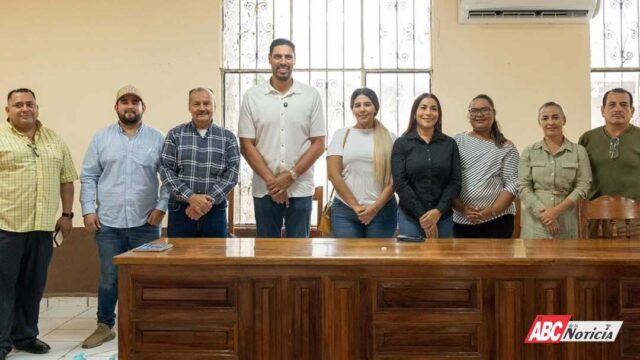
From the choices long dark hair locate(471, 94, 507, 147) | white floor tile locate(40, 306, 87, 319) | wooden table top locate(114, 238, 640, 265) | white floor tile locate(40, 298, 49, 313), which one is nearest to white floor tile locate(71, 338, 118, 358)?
white floor tile locate(40, 306, 87, 319)

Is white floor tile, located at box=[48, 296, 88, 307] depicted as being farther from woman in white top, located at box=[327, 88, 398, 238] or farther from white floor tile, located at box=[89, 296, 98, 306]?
woman in white top, located at box=[327, 88, 398, 238]

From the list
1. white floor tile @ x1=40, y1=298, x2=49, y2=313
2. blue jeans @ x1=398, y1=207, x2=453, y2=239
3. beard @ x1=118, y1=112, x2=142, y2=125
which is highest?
beard @ x1=118, y1=112, x2=142, y2=125

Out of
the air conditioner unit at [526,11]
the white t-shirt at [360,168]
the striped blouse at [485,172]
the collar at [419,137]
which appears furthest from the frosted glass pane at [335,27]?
the striped blouse at [485,172]

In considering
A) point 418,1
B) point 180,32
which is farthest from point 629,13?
point 180,32

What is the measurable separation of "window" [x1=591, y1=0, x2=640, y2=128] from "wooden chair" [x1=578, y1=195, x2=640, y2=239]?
184 centimetres

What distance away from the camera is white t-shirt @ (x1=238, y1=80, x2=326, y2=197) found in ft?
10.3

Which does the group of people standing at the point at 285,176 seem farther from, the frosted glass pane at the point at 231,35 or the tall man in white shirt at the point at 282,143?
the frosted glass pane at the point at 231,35

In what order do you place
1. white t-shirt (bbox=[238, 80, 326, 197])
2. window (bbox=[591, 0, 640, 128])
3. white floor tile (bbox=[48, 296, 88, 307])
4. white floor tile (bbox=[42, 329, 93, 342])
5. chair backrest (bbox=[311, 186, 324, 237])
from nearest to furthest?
white t-shirt (bbox=[238, 80, 326, 197]) < white floor tile (bbox=[42, 329, 93, 342]) < chair backrest (bbox=[311, 186, 324, 237]) < white floor tile (bbox=[48, 296, 88, 307]) < window (bbox=[591, 0, 640, 128])

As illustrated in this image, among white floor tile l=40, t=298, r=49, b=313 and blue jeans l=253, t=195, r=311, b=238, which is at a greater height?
blue jeans l=253, t=195, r=311, b=238

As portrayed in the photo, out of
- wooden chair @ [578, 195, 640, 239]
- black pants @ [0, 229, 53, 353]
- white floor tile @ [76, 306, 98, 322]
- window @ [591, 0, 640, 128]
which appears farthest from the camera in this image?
window @ [591, 0, 640, 128]

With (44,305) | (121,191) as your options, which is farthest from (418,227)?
(44,305)

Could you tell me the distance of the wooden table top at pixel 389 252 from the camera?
199cm

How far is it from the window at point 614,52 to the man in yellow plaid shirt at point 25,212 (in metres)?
3.99

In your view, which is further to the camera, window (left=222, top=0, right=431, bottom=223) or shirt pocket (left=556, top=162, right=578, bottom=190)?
window (left=222, top=0, right=431, bottom=223)
